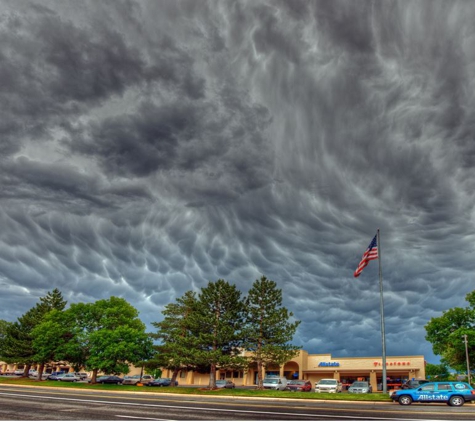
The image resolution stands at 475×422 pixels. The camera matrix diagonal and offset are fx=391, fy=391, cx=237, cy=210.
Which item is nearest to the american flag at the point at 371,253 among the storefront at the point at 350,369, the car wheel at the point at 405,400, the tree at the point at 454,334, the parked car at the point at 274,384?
the car wheel at the point at 405,400

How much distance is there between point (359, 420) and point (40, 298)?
81.7 m

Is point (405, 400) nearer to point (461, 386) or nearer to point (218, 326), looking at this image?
point (461, 386)

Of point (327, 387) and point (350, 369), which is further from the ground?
point (350, 369)

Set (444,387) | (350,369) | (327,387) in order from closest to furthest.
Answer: (444,387) < (327,387) < (350,369)

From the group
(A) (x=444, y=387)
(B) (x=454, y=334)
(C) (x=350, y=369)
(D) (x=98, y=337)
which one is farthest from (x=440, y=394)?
(C) (x=350, y=369)

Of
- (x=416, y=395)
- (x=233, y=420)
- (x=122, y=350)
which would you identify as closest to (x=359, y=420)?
(x=233, y=420)

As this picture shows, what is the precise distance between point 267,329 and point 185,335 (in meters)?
12.8

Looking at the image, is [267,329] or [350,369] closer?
[267,329]

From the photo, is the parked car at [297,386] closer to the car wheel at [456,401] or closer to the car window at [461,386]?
the car wheel at [456,401]

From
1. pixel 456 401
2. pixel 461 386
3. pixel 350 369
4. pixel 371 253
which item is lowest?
pixel 456 401

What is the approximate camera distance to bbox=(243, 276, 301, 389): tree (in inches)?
1924

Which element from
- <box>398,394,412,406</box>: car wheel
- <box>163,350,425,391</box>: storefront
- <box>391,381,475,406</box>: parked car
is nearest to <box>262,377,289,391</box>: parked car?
<box>163,350,425,391</box>: storefront

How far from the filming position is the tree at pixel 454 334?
186 feet

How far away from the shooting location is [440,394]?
27.0 meters
